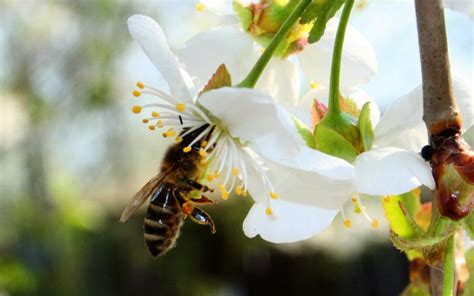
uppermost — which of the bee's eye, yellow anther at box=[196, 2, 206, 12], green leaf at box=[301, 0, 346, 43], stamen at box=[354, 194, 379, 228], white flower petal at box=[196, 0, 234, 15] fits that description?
green leaf at box=[301, 0, 346, 43]

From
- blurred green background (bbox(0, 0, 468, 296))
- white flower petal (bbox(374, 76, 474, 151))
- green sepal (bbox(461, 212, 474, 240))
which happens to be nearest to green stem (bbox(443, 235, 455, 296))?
green sepal (bbox(461, 212, 474, 240))

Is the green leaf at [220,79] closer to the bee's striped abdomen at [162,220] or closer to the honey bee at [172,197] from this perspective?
the honey bee at [172,197]

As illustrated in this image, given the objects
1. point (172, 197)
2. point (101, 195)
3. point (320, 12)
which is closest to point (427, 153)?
point (320, 12)

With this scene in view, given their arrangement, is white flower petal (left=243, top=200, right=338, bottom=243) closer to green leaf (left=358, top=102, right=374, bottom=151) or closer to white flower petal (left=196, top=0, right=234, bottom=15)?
green leaf (left=358, top=102, right=374, bottom=151)

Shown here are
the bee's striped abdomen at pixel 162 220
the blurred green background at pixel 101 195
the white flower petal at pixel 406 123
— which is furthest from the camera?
the blurred green background at pixel 101 195

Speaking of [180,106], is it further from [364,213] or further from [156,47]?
[364,213]

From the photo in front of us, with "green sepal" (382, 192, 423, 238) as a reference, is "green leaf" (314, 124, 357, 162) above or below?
above

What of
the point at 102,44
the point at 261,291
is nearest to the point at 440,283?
the point at 102,44

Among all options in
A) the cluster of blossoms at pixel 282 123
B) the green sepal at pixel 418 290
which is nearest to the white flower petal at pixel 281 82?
the cluster of blossoms at pixel 282 123
